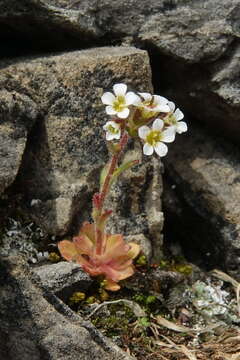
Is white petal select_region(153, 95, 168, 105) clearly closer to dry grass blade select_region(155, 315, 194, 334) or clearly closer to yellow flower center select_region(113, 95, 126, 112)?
yellow flower center select_region(113, 95, 126, 112)

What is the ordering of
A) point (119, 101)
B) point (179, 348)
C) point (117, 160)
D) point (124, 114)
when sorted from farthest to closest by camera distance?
point (117, 160)
point (179, 348)
point (119, 101)
point (124, 114)

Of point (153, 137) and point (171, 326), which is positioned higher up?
point (153, 137)

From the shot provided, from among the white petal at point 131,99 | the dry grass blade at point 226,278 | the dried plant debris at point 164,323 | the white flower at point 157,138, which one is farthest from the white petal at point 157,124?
the dry grass blade at point 226,278

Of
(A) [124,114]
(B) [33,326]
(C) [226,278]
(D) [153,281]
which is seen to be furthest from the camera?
(C) [226,278]

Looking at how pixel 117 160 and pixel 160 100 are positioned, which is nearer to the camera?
pixel 160 100

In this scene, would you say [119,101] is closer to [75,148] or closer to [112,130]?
[112,130]

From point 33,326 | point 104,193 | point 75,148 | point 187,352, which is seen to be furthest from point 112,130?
point 187,352

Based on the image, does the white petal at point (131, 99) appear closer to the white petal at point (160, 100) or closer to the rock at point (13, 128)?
the white petal at point (160, 100)
